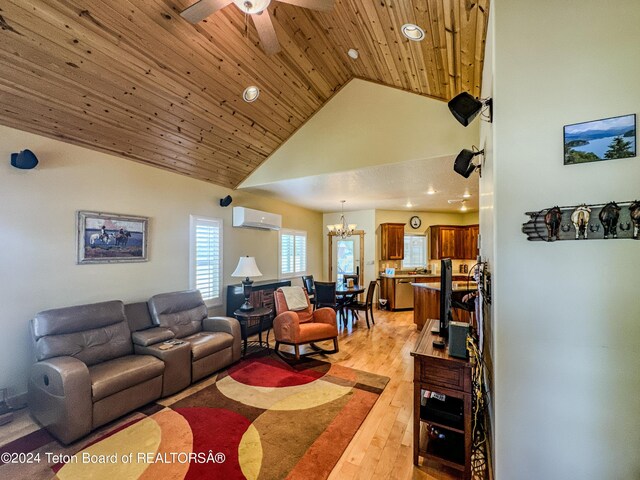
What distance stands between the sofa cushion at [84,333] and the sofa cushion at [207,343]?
0.65 m

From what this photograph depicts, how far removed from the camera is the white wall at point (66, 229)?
2674mm

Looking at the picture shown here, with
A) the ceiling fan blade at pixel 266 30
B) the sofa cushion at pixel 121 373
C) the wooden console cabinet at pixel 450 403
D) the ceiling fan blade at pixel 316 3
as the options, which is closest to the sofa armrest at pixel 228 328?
the sofa cushion at pixel 121 373

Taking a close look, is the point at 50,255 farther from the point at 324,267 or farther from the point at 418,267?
the point at 418,267

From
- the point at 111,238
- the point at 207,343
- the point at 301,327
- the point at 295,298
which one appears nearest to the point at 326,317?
the point at 301,327

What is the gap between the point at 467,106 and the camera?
1789 mm

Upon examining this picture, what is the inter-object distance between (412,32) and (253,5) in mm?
1365

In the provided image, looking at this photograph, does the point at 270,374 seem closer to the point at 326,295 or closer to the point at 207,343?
the point at 207,343

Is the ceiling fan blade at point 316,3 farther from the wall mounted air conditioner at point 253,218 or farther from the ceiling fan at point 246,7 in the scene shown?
the wall mounted air conditioner at point 253,218

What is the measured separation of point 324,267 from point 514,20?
23.2 feet

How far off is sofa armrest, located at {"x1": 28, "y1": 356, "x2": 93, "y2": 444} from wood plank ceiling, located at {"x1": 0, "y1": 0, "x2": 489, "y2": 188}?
91.6 inches

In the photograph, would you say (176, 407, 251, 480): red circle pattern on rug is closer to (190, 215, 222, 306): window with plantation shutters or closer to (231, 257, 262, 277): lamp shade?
(231, 257, 262, 277): lamp shade

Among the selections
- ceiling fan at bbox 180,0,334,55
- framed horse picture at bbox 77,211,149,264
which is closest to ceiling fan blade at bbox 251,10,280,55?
ceiling fan at bbox 180,0,334,55

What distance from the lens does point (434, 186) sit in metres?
4.81

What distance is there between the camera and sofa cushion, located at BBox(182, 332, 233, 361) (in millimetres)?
3242
